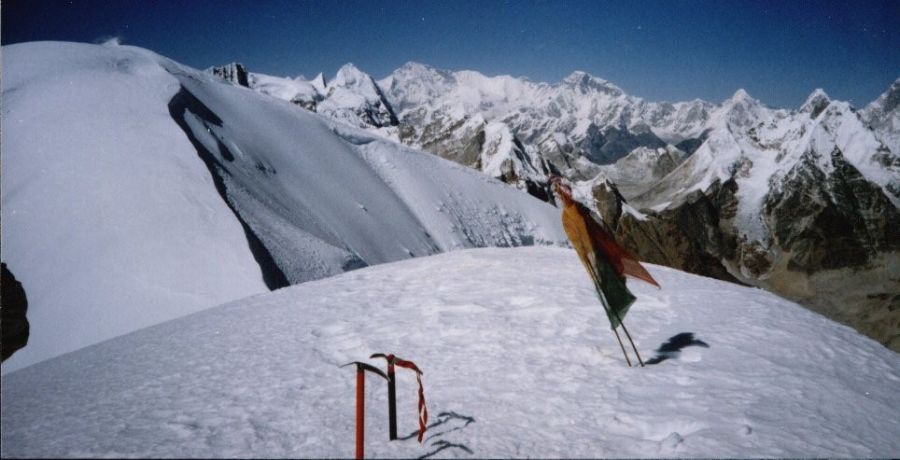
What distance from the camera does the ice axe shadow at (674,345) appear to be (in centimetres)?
A: 632

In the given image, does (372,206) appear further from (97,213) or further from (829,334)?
(829,334)

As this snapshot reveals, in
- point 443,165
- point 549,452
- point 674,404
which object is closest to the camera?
point 549,452

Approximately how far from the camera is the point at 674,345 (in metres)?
6.78

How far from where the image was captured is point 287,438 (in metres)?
4.30

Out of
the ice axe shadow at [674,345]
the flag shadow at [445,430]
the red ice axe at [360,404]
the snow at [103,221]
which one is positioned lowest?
the flag shadow at [445,430]

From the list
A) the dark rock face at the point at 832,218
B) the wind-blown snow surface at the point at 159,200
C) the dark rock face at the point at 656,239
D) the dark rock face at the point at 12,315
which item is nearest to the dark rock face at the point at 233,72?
the dark rock face at the point at 656,239

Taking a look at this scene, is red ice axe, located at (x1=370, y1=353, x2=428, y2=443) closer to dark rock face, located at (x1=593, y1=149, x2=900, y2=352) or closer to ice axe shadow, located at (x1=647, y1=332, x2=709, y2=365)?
ice axe shadow, located at (x1=647, y1=332, x2=709, y2=365)

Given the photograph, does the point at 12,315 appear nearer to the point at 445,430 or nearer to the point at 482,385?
the point at 482,385

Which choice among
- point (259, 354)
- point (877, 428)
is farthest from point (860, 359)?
point (259, 354)

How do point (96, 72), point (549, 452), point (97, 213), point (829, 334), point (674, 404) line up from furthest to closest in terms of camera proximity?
point (96, 72) < point (97, 213) < point (829, 334) < point (674, 404) < point (549, 452)

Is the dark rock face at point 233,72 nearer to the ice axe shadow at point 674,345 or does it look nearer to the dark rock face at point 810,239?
the dark rock face at point 810,239

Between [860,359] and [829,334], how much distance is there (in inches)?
41.6

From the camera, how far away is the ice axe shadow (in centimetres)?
632

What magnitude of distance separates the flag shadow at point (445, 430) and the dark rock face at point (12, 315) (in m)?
11.5
